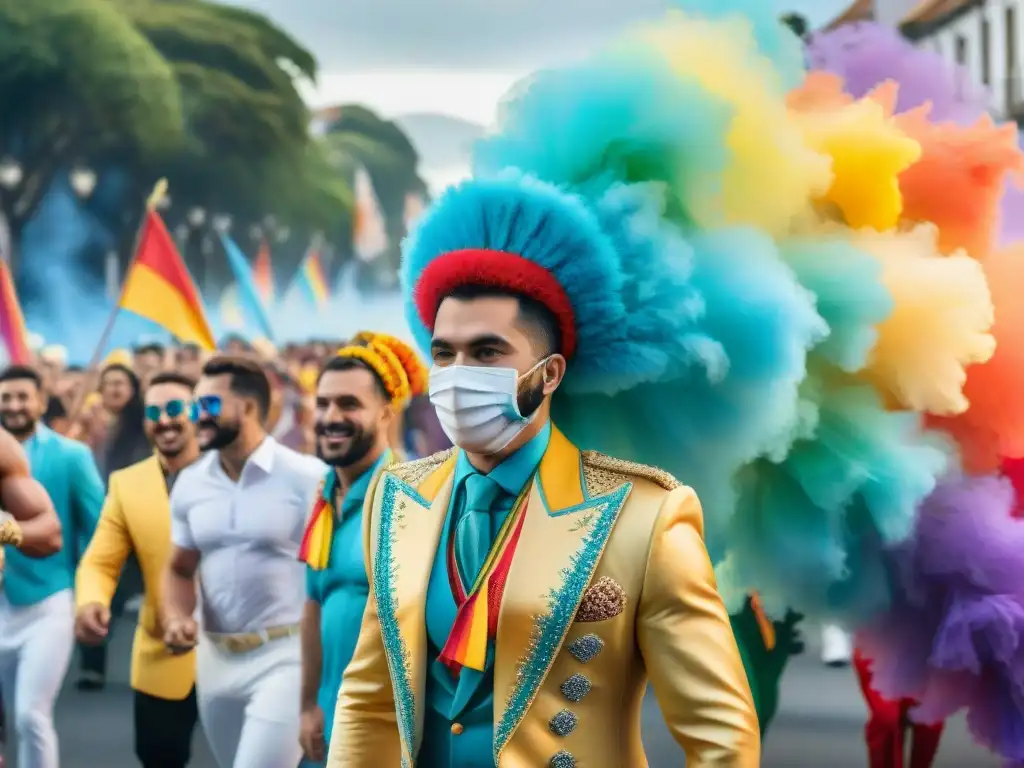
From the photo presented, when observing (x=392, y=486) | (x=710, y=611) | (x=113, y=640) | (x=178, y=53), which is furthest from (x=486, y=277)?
(x=178, y=53)

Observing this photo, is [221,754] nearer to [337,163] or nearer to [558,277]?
[558,277]

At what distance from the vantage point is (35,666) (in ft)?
24.1

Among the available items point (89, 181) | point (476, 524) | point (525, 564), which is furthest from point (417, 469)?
point (89, 181)

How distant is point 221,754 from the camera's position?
6.48 m

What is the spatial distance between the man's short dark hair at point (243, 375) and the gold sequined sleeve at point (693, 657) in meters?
3.82

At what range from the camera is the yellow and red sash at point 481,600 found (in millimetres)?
3123

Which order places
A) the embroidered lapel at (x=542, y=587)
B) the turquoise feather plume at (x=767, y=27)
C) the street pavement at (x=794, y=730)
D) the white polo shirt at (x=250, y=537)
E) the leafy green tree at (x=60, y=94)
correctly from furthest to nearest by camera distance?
1. the leafy green tree at (x=60, y=94)
2. the street pavement at (x=794, y=730)
3. the white polo shirt at (x=250, y=537)
4. the turquoise feather plume at (x=767, y=27)
5. the embroidered lapel at (x=542, y=587)

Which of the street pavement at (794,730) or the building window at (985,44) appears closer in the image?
the street pavement at (794,730)

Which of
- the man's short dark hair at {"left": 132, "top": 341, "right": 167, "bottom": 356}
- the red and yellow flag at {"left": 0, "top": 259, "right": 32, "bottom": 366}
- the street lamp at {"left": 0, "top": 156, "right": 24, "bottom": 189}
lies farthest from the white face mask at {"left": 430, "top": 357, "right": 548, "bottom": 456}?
the street lamp at {"left": 0, "top": 156, "right": 24, "bottom": 189}

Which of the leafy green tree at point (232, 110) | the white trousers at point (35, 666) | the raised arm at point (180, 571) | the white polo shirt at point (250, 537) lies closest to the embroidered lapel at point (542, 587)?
the white polo shirt at point (250, 537)

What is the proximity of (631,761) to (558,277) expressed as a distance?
85 centimetres

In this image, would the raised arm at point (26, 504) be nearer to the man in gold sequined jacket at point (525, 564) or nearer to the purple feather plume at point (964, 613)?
the man in gold sequined jacket at point (525, 564)

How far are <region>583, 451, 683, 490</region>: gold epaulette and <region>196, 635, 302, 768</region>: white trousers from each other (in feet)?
10.1

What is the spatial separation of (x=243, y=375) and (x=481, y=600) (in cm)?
376
